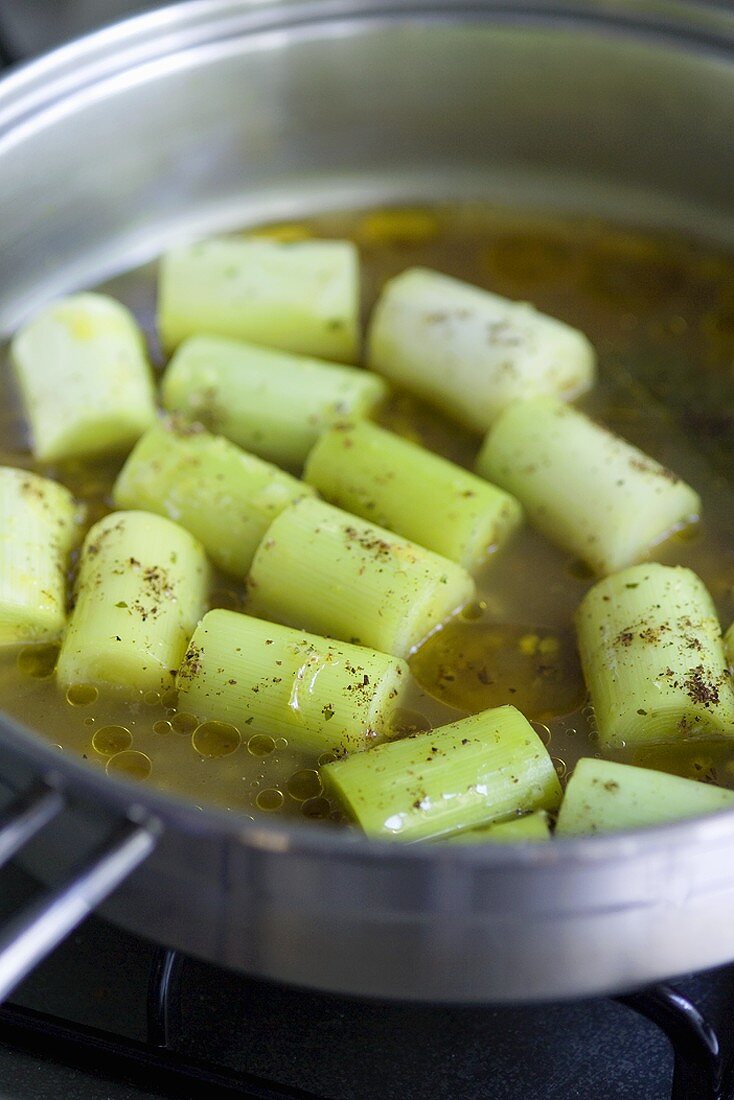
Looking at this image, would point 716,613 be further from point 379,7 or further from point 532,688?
point 379,7

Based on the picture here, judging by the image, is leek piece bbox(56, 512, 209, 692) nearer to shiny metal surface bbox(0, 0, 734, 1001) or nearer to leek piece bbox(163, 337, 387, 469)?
leek piece bbox(163, 337, 387, 469)

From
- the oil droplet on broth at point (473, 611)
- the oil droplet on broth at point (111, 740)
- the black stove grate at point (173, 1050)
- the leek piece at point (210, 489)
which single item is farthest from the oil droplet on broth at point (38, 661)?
the oil droplet on broth at point (473, 611)

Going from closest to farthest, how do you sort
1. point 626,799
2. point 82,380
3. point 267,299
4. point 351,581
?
point 626,799, point 351,581, point 82,380, point 267,299

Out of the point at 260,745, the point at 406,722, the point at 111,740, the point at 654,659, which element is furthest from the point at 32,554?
the point at 654,659

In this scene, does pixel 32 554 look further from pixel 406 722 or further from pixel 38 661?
pixel 406 722

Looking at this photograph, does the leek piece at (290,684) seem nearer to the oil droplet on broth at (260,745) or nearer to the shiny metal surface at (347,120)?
the oil droplet on broth at (260,745)

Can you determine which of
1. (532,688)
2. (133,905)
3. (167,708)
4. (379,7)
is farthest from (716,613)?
(379,7)
